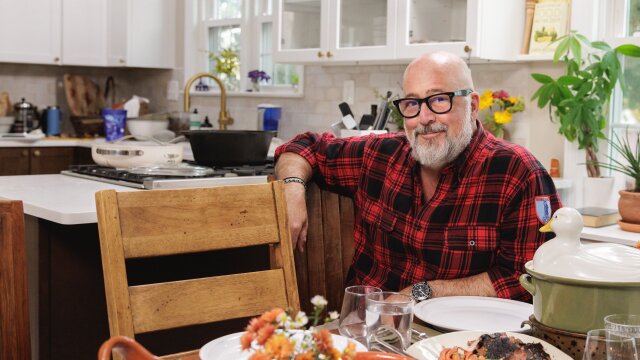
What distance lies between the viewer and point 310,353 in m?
0.75

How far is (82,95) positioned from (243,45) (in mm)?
1528

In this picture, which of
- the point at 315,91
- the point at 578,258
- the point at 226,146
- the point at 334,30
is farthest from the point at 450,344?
the point at 315,91

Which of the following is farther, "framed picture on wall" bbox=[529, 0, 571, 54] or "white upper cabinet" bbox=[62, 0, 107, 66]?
"white upper cabinet" bbox=[62, 0, 107, 66]

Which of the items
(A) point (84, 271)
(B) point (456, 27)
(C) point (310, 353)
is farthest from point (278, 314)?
(B) point (456, 27)

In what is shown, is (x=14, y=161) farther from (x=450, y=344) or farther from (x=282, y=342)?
(x=282, y=342)

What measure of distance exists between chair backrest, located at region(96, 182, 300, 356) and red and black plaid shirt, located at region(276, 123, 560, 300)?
485 millimetres

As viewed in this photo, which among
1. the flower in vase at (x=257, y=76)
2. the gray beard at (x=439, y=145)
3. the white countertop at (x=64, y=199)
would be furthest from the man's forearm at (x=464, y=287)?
the flower in vase at (x=257, y=76)

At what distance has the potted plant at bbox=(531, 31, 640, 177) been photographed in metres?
3.01

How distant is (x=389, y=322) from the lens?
46.1 inches

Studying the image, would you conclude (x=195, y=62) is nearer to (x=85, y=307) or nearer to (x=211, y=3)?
(x=211, y=3)

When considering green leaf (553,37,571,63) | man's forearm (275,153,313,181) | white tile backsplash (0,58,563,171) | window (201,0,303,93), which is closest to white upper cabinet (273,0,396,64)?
white tile backsplash (0,58,563,171)

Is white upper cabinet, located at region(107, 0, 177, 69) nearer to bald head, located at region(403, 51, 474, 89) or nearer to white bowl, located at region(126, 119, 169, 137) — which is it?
white bowl, located at region(126, 119, 169, 137)

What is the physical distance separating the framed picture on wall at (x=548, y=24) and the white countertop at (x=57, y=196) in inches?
75.2

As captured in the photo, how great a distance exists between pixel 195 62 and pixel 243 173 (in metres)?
3.09
